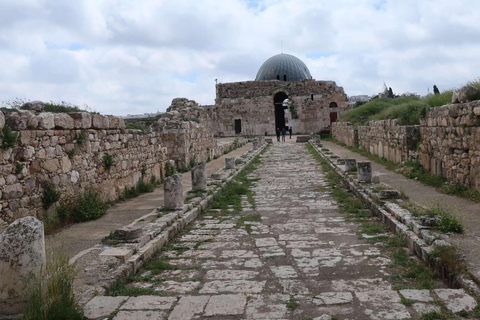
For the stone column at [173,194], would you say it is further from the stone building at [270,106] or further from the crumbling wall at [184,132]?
the stone building at [270,106]

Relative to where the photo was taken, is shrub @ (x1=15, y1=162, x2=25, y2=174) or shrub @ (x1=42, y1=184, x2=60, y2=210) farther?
shrub @ (x1=42, y1=184, x2=60, y2=210)

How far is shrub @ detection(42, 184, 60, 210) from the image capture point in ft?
23.5

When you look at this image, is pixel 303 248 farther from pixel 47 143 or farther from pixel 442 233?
pixel 47 143

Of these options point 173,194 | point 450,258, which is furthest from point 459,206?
point 173,194

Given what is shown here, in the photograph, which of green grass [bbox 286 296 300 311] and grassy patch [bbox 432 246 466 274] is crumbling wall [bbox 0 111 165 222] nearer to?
green grass [bbox 286 296 300 311]

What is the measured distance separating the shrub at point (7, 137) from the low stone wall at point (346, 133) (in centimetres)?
2028

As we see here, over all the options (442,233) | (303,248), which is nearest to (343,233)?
(303,248)

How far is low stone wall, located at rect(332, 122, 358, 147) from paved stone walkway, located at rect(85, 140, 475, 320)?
16814mm

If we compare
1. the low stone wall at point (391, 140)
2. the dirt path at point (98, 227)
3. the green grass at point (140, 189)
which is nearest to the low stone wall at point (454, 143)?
the low stone wall at point (391, 140)

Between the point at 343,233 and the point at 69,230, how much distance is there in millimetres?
4407

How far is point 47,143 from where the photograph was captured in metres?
7.40

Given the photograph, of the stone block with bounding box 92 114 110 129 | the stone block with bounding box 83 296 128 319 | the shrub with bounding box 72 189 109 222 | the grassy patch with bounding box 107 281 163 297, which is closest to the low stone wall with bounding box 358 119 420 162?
the stone block with bounding box 92 114 110 129

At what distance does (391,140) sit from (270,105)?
28.1 meters

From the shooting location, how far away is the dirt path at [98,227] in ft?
20.0
